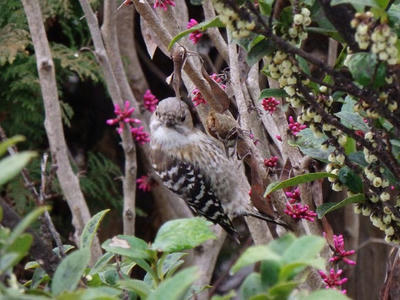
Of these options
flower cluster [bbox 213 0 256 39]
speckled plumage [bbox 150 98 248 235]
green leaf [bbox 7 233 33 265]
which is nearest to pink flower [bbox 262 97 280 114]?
speckled plumage [bbox 150 98 248 235]

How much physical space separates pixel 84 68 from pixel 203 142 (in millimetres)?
847

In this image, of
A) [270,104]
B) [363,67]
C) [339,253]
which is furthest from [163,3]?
[363,67]

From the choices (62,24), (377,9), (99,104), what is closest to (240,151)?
(377,9)

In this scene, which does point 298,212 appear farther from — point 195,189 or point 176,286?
point 176,286

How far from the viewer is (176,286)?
0.88 meters

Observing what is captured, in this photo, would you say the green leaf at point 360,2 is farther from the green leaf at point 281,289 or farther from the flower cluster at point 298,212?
the flower cluster at point 298,212

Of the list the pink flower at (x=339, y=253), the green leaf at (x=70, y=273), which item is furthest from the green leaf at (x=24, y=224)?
the pink flower at (x=339, y=253)

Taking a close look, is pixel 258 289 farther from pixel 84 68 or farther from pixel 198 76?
pixel 84 68

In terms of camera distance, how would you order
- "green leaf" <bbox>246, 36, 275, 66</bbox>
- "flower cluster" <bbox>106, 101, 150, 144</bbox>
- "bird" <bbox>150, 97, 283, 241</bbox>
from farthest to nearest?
1. "bird" <bbox>150, 97, 283, 241</bbox>
2. "flower cluster" <bbox>106, 101, 150, 144</bbox>
3. "green leaf" <bbox>246, 36, 275, 66</bbox>

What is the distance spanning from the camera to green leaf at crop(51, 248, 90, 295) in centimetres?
99

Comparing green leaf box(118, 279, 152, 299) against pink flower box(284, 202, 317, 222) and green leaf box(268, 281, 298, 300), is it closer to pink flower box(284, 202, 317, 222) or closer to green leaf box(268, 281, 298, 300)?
green leaf box(268, 281, 298, 300)

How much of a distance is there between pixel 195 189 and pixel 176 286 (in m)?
2.25

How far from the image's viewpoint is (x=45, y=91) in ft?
9.22

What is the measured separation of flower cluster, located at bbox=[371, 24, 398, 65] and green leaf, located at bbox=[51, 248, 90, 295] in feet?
1.81
